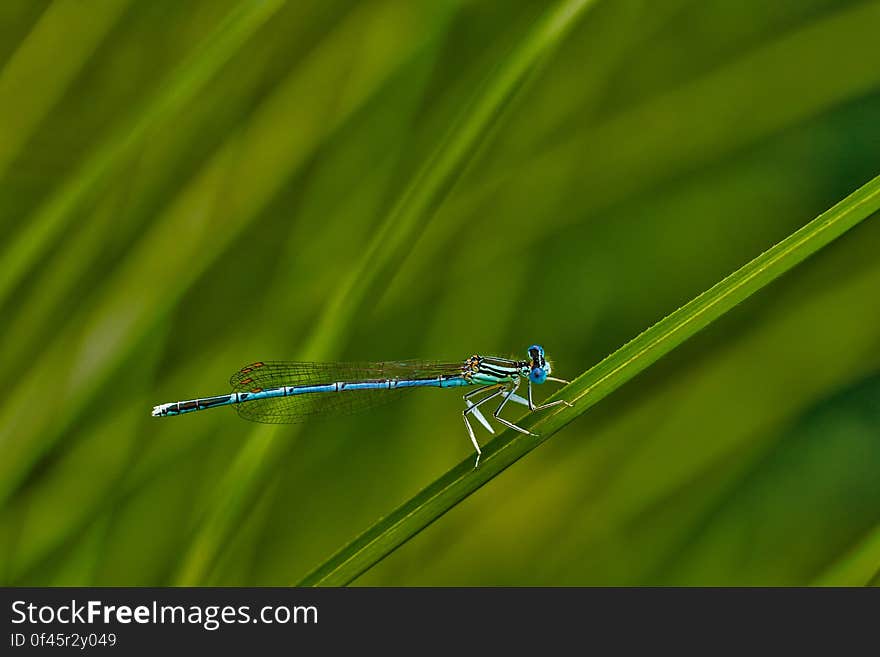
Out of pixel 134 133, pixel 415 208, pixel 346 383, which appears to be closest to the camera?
pixel 415 208

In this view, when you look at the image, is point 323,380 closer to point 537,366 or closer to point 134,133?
point 537,366

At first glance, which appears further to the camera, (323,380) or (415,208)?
(323,380)

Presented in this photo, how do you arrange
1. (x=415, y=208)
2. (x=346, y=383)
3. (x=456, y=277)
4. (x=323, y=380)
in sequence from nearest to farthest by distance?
(x=415, y=208) → (x=323, y=380) → (x=346, y=383) → (x=456, y=277)

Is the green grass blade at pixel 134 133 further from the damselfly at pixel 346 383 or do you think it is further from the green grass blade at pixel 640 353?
the green grass blade at pixel 640 353

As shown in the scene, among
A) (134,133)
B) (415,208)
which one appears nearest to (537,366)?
(415,208)

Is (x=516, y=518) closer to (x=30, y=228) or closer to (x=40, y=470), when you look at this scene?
(x=40, y=470)

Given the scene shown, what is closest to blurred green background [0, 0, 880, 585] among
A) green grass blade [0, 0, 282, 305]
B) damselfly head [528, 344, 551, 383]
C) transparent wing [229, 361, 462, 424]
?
transparent wing [229, 361, 462, 424]

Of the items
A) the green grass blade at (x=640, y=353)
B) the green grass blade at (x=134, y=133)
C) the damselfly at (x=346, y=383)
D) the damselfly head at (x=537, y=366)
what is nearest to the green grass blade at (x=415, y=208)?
the damselfly at (x=346, y=383)

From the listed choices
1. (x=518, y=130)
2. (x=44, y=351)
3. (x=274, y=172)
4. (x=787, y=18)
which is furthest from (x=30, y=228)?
(x=787, y=18)

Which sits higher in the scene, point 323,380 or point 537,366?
point 323,380
